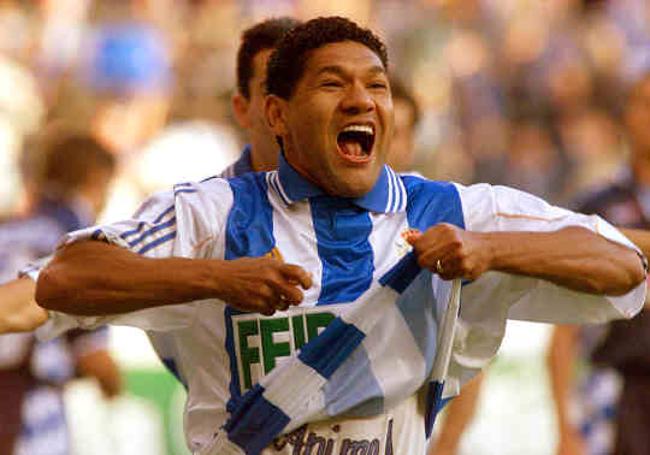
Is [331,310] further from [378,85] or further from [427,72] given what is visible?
[427,72]

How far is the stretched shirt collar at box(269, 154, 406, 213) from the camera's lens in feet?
17.5

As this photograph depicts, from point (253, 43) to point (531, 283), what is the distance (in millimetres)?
2082

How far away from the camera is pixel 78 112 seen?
1474cm

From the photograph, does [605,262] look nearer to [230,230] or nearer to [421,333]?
[421,333]

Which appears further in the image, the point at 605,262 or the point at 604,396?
the point at 604,396

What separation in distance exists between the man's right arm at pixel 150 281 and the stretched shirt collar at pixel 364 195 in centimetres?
55

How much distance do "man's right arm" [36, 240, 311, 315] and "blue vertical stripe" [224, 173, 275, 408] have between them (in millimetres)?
329

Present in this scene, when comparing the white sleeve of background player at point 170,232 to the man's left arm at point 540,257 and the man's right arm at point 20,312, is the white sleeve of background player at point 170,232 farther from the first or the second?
the man's right arm at point 20,312

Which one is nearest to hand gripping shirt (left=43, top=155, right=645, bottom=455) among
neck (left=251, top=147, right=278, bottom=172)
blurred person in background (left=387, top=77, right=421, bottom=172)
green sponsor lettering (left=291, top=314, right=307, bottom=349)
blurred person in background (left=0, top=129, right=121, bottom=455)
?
green sponsor lettering (left=291, top=314, right=307, bottom=349)

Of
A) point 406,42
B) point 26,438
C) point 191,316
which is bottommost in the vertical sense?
point 26,438

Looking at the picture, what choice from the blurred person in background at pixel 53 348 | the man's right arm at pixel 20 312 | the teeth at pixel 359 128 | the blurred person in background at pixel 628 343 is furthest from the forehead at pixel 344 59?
the blurred person in background at pixel 53 348

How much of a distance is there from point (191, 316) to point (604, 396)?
5014mm

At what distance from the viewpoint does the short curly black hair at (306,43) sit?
17.4 feet

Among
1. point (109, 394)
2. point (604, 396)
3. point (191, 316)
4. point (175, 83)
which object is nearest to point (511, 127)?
point (175, 83)
